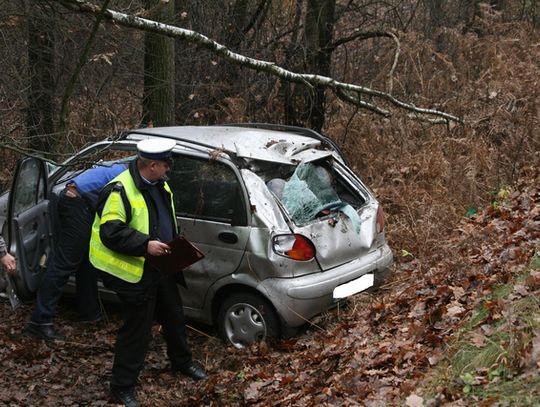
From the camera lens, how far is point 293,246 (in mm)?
6184

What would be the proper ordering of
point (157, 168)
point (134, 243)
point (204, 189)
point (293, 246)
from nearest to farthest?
1. point (134, 243)
2. point (157, 168)
3. point (293, 246)
4. point (204, 189)

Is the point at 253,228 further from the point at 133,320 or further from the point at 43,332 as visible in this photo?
the point at 43,332

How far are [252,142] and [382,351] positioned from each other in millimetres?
2382

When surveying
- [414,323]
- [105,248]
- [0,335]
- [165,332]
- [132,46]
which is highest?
[132,46]

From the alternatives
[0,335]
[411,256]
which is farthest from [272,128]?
[0,335]

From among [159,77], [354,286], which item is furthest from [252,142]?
[159,77]

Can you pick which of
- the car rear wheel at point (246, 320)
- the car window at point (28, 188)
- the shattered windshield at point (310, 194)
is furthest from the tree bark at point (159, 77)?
the car rear wheel at point (246, 320)

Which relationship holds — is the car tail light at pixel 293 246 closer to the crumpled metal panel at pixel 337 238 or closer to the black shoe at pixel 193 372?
the crumpled metal panel at pixel 337 238

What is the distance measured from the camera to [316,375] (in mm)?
5406

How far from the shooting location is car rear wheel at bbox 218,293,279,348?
6250mm

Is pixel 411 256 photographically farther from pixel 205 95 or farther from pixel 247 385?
pixel 205 95

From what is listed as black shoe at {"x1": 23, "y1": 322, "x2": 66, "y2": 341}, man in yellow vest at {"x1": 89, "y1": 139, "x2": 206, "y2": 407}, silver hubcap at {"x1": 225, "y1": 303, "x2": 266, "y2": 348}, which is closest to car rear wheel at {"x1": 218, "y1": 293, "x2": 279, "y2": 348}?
silver hubcap at {"x1": 225, "y1": 303, "x2": 266, "y2": 348}

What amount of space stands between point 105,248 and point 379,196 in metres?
4.89

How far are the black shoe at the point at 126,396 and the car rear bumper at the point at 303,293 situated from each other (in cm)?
133
